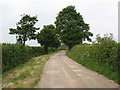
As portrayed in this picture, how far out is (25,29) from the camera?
49.2 metres

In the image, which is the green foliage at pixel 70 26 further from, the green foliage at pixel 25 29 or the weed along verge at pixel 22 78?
the weed along verge at pixel 22 78

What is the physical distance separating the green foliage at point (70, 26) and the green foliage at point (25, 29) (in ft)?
36.7

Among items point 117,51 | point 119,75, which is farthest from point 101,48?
point 119,75

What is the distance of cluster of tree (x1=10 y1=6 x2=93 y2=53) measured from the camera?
38.2 meters

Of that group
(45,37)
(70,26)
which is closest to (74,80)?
(70,26)

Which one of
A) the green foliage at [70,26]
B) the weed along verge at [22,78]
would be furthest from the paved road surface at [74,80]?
the green foliage at [70,26]

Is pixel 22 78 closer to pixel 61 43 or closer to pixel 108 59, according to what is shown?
pixel 108 59

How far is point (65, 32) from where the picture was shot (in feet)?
127

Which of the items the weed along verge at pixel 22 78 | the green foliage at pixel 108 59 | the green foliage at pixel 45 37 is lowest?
the weed along verge at pixel 22 78

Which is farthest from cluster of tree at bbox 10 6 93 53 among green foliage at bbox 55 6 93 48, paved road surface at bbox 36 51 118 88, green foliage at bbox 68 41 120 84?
paved road surface at bbox 36 51 118 88

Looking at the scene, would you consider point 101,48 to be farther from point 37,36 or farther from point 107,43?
point 37,36

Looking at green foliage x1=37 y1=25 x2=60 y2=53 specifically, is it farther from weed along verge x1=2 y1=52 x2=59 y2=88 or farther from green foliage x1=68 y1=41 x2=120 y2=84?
weed along verge x1=2 y1=52 x2=59 y2=88

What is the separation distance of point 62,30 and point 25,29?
49.2 feet

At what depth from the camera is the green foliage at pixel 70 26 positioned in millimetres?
38031
